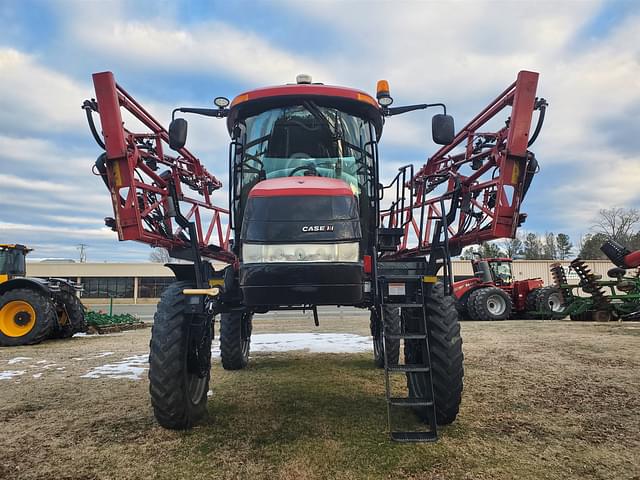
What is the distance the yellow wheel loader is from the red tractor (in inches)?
429

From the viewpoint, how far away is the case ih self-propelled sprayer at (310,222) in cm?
344

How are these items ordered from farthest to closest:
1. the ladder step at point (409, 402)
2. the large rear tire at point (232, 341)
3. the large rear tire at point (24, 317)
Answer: the large rear tire at point (24, 317) < the large rear tire at point (232, 341) < the ladder step at point (409, 402)

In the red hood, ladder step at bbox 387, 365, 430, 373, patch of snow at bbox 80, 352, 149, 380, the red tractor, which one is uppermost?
the red hood

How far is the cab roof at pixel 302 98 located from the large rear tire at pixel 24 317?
7998 millimetres

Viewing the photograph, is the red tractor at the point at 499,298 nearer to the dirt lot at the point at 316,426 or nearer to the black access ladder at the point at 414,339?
the dirt lot at the point at 316,426

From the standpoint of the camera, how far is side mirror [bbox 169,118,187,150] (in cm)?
400

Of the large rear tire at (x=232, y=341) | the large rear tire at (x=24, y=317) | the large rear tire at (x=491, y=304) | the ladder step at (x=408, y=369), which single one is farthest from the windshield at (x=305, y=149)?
the large rear tire at (x=491, y=304)

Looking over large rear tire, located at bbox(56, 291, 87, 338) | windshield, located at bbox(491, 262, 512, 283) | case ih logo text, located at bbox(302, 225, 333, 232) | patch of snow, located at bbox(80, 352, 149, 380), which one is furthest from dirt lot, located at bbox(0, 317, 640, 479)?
windshield, located at bbox(491, 262, 512, 283)

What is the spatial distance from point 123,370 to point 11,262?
718 centimetres

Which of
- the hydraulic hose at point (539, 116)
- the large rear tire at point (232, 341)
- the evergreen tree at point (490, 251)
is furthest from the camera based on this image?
the evergreen tree at point (490, 251)

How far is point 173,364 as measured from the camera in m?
3.67

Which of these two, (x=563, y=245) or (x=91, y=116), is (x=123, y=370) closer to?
(x=91, y=116)

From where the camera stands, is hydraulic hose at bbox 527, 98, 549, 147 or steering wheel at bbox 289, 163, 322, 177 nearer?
steering wheel at bbox 289, 163, 322, 177

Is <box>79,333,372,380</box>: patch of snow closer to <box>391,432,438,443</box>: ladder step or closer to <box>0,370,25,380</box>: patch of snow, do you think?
<box>0,370,25,380</box>: patch of snow
